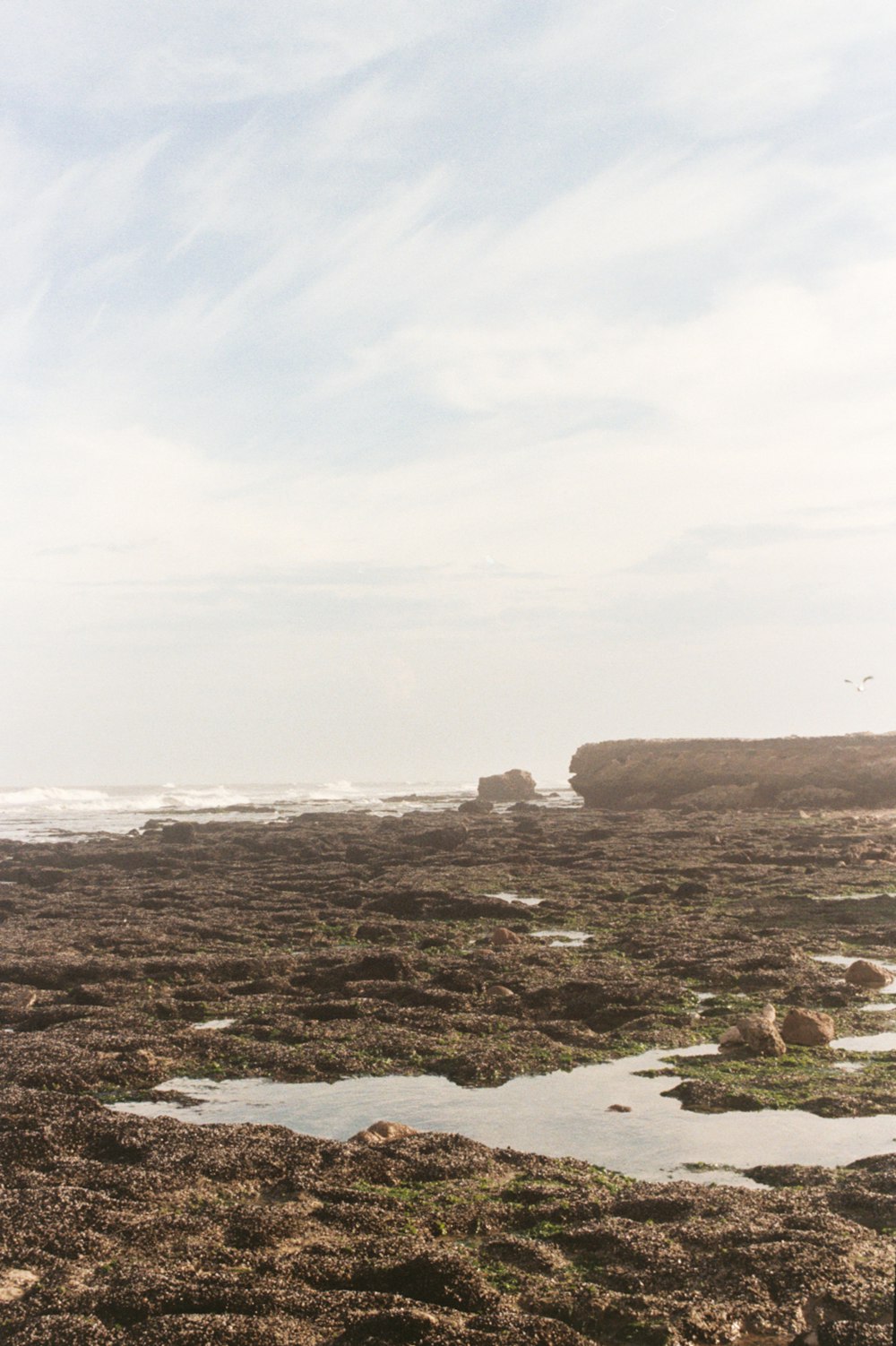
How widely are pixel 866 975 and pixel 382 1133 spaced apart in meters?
7.48

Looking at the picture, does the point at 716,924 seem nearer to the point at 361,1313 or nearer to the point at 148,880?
the point at 361,1313

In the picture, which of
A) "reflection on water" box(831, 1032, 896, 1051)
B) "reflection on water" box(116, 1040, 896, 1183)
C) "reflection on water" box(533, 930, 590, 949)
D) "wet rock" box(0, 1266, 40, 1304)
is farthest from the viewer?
"reflection on water" box(533, 930, 590, 949)

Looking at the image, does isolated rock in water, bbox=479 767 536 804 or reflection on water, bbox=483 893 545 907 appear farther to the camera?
isolated rock in water, bbox=479 767 536 804

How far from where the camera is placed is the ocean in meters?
55.0

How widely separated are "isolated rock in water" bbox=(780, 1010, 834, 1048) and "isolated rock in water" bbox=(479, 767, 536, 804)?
5941 centimetres

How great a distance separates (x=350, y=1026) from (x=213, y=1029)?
1.50 metres

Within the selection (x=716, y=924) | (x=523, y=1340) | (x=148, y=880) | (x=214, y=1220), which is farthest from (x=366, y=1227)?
(x=148, y=880)

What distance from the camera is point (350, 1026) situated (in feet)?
38.5

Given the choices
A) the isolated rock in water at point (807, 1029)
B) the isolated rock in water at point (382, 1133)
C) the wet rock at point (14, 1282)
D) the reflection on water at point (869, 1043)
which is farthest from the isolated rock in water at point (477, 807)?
the wet rock at point (14, 1282)

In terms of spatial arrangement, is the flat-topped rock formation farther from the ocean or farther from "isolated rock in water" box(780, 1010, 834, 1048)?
"isolated rock in water" box(780, 1010, 834, 1048)

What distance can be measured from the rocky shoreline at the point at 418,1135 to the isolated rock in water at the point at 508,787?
46482mm

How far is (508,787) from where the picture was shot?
232 feet

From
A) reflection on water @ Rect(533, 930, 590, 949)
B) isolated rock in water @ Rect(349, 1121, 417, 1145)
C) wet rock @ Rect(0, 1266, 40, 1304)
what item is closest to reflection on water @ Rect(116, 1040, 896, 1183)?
isolated rock in water @ Rect(349, 1121, 417, 1145)

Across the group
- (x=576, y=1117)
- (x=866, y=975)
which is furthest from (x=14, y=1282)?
(x=866, y=975)
